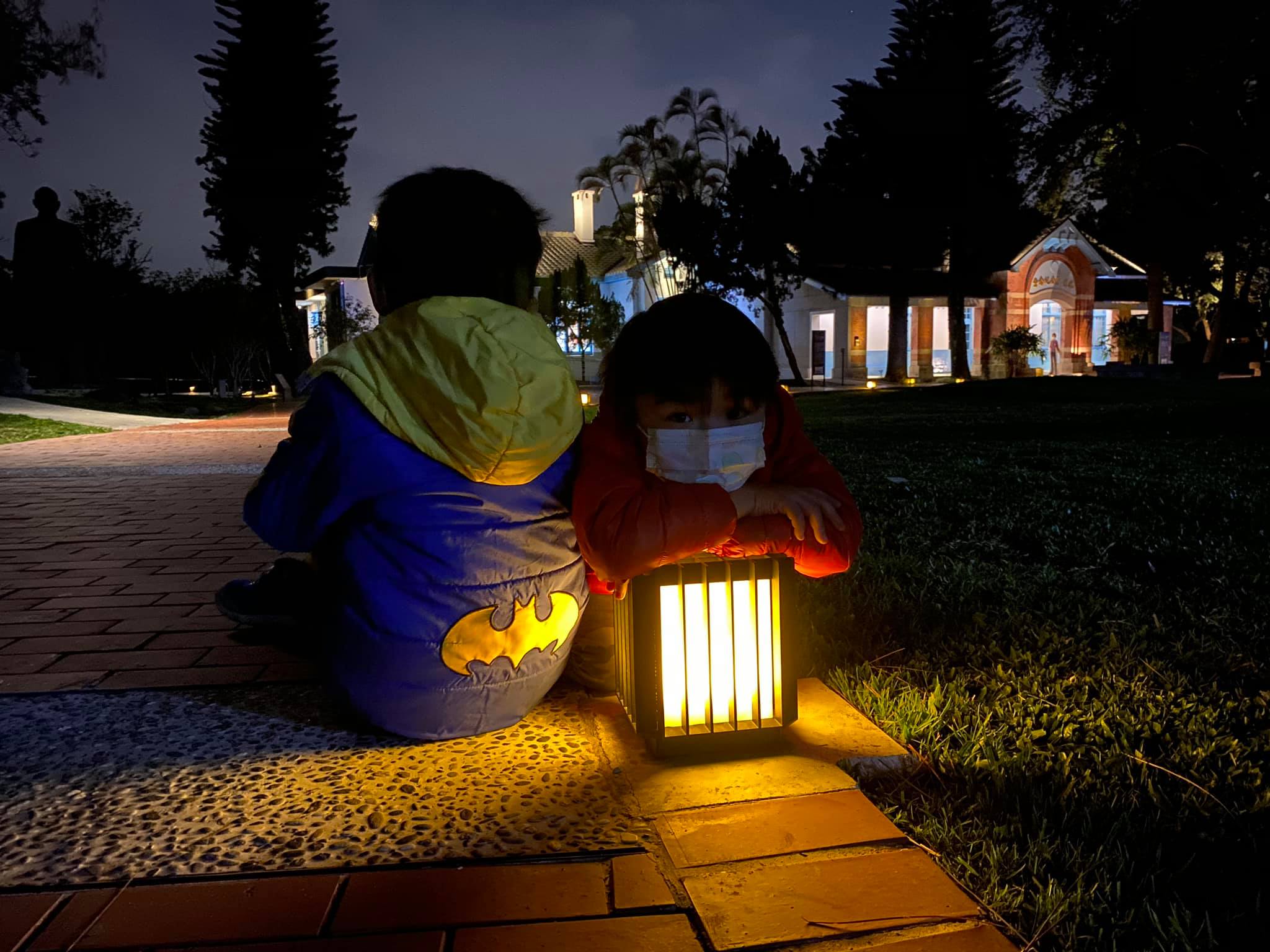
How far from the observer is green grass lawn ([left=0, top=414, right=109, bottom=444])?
1169cm

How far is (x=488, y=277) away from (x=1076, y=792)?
5.52 feet

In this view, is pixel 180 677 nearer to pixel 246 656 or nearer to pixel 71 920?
pixel 246 656

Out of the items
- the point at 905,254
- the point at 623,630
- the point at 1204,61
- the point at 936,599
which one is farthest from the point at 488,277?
the point at 905,254

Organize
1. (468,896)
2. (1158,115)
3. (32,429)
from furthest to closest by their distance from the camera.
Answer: (1158,115) → (32,429) → (468,896)

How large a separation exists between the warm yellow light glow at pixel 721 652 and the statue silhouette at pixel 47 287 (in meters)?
23.5

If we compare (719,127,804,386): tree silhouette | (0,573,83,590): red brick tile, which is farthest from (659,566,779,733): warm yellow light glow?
(719,127,804,386): tree silhouette

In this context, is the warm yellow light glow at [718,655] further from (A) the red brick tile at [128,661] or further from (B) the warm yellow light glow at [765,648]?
(A) the red brick tile at [128,661]

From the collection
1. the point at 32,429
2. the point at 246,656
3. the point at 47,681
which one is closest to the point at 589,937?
the point at 246,656

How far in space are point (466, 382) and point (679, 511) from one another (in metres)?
0.49

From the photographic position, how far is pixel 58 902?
1562 millimetres

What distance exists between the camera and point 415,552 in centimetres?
201

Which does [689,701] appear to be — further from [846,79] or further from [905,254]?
[846,79]

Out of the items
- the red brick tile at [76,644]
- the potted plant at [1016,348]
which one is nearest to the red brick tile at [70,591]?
the red brick tile at [76,644]

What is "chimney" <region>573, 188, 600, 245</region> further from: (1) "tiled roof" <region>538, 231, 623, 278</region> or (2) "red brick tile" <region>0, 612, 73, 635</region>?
(2) "red brick tile" <region>0, 612, 73, 635</region>
